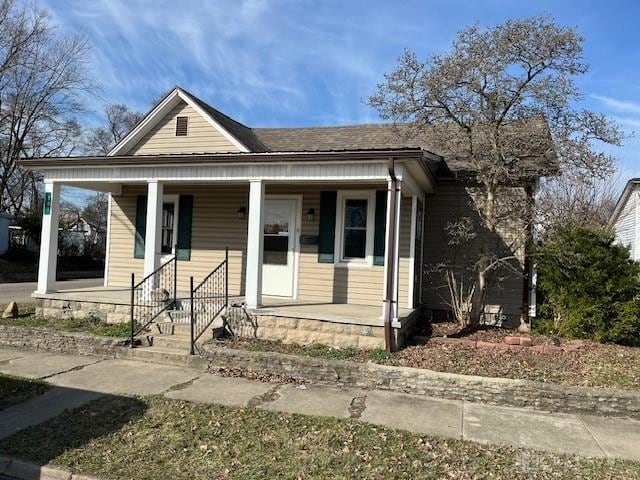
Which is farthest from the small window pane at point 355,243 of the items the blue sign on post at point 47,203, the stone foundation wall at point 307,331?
the blue sign on post at point 47,203

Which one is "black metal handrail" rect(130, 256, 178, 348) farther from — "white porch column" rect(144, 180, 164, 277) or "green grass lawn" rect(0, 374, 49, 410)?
"green grass lawn" rect(0, 374, 49, 410)

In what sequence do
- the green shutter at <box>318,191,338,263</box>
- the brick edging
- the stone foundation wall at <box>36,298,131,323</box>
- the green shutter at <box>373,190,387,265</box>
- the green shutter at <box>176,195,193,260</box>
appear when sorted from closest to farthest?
the brick edging → the stone foundation wall at <box>36,298,131,323</box> → the green shutter at <box>373,190,387,265</box> → the green shutter at <box>318,191,338,263</box> → the green shutter at <box>176,195,193,260</box>

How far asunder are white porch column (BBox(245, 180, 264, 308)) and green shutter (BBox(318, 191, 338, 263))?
1897mm

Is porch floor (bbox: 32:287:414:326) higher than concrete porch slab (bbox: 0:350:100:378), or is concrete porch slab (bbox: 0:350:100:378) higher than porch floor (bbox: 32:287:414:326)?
porch floor (bbox: 32:287:414:326)

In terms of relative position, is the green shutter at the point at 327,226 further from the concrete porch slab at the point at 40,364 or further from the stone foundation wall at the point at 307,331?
the concrete porch slab at the point at 40,364

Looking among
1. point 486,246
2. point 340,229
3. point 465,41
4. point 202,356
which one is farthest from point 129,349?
point 465,41

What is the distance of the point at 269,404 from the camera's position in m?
5.60

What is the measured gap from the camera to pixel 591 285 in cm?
847

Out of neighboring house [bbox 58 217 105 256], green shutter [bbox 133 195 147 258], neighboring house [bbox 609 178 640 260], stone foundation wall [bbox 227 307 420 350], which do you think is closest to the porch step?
stone foundation wall [bbox 227 307 420 350]

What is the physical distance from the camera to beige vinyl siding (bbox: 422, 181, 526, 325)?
991cm

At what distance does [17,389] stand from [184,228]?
5711mm

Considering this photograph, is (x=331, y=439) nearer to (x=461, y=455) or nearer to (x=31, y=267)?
(x=461, y=455)

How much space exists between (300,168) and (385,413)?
14.2 ft

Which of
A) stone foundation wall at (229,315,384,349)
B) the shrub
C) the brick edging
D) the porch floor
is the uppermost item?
the shrub
